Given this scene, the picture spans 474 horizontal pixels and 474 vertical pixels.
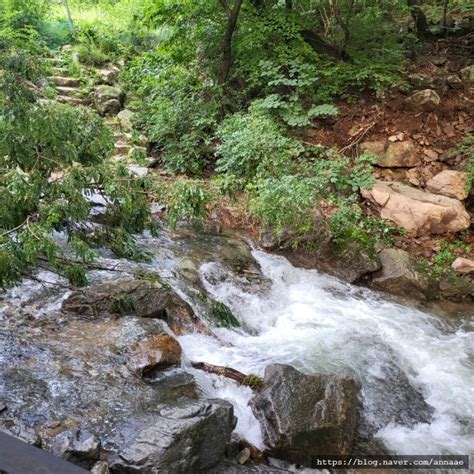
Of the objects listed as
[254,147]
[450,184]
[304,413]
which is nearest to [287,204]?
[254,147]

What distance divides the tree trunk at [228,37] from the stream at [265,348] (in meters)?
4.81

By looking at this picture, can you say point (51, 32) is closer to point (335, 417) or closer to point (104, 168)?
point (104, 168)

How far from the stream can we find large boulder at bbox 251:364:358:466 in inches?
7.6

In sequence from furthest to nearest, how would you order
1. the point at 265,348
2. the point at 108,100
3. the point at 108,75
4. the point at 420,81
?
the point at 108,75 → the point at 108,100 → the point at 420,81 → the point at 265,348

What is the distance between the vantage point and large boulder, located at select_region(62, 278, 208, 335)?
463 centimetres

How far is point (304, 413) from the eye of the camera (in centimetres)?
361

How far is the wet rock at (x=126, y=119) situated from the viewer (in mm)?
11066

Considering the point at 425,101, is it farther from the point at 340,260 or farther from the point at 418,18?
the point at 340,260

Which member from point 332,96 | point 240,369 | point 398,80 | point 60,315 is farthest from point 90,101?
point 240,369

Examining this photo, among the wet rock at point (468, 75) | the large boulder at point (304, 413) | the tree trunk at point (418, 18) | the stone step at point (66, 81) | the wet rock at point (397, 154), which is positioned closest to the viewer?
the large boulder at point (304, 413)

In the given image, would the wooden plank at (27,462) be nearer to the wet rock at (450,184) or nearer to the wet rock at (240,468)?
the wet rock at (240,468)

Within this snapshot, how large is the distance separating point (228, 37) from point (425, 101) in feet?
14.8

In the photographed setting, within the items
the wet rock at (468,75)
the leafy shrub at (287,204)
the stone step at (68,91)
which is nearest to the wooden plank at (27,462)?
the leafy shrub at (287,204)

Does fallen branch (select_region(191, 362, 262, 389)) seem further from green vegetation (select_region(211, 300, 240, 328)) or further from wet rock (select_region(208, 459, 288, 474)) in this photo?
wet rock (select_region(208, 459, 288, 474))
